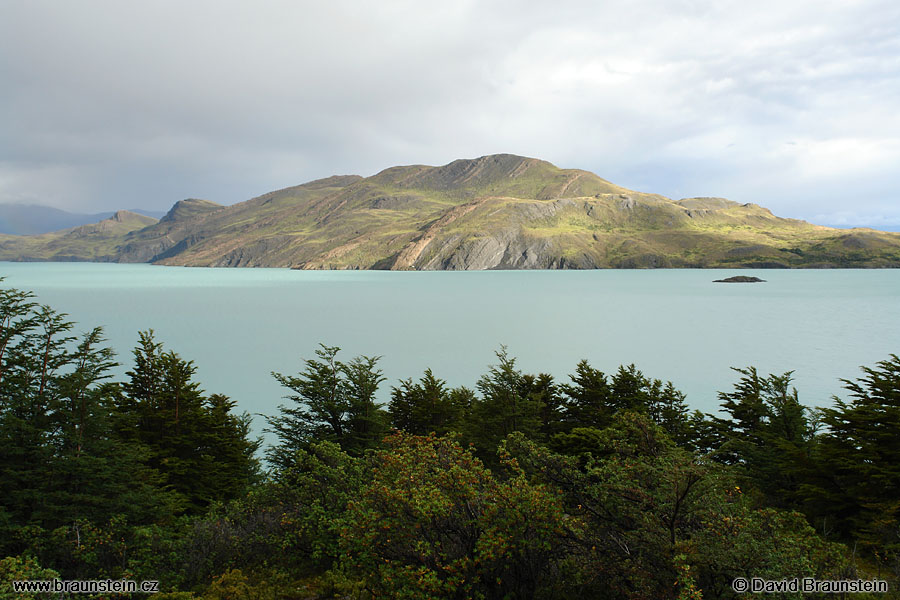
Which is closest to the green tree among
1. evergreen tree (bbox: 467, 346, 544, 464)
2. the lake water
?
evergreen tree (bbox: 467, 346, 544, 464)

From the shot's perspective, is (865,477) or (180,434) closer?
(865,477)

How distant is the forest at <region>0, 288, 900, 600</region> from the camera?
26.9 ft

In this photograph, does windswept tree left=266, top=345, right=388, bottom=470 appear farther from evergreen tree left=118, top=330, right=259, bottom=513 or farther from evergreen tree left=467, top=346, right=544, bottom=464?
evergreen tree left=467, top=346, right=544, bottom=464

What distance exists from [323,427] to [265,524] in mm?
8564

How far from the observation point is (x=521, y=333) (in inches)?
2763

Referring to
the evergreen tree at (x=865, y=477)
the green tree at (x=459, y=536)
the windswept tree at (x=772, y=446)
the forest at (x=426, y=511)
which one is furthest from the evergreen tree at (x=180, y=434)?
the evergreen tree at (x=865, y=477)

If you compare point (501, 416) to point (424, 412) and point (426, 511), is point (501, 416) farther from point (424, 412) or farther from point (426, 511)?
point (426, 511)

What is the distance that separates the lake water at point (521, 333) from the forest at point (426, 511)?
19614 millimetres

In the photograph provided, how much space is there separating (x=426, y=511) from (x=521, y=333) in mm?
62612

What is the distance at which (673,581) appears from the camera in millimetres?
7605

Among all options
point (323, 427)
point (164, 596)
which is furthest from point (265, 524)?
point (323, 427)

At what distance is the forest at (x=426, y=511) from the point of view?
26.9 ft

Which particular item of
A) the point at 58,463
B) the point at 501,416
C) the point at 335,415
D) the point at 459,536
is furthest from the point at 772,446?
the point at 58,463

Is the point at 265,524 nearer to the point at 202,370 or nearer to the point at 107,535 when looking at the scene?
the point at 107,535
